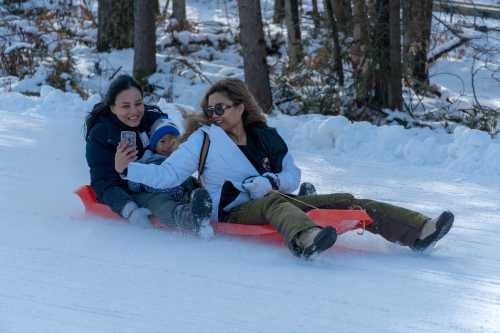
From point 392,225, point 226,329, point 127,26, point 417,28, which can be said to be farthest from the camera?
point 127,26

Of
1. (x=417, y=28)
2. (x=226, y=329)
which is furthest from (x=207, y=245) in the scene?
(x=417, y=28)

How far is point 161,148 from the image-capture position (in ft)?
16.0

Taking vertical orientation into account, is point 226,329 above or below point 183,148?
below

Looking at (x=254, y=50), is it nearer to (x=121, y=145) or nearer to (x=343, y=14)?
(x=343, y=14)

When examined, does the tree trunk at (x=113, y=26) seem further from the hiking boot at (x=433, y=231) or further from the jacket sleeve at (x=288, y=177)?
the hiking boot at (x=433, y=231)

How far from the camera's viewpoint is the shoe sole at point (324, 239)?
3.80 meters

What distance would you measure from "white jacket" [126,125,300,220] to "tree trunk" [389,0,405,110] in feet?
15.6

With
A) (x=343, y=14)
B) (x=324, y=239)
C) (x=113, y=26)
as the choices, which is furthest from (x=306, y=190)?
(x=113, y=26)

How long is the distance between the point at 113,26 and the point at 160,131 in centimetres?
809

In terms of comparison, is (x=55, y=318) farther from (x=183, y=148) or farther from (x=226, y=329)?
(x=183, y=148)

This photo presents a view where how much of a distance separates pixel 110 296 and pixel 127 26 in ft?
31.7

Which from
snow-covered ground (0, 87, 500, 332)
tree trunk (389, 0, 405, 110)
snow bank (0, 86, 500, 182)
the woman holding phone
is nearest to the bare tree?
tree trunk (389, 0, 405, 110)

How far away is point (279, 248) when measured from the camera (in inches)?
168

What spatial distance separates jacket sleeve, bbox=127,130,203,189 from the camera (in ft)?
14.5
